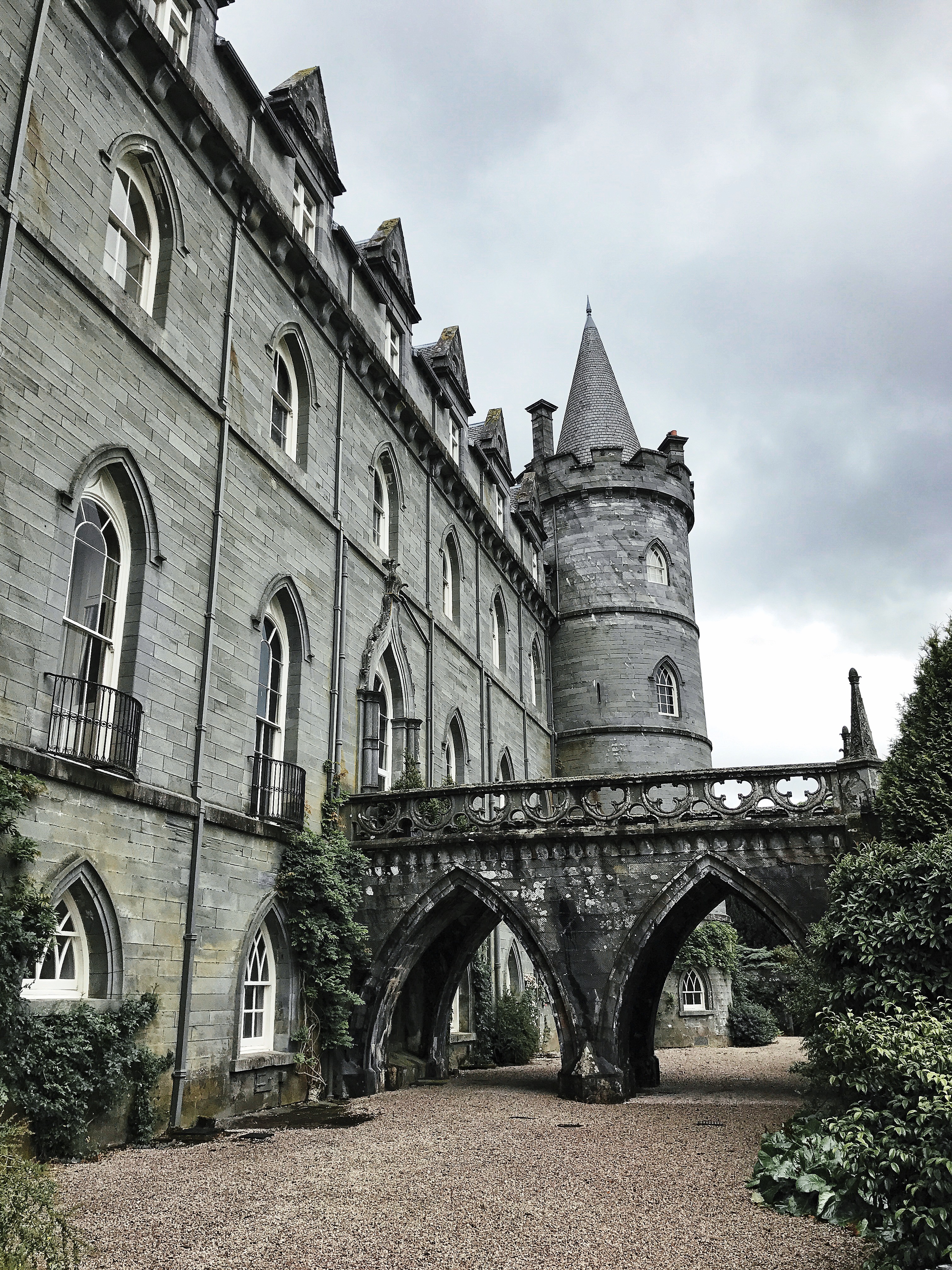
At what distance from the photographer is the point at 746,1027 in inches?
1148

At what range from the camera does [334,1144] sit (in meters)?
10.7

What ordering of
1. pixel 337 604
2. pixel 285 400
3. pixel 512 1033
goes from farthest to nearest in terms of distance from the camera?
1. pixel 512 1033
2. pixel 337 604
3. pixel 285 400

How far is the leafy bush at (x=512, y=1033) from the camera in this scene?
71.7ft

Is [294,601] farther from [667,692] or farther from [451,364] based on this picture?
[667,692]

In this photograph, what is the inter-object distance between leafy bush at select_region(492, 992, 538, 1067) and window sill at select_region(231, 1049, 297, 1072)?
8679mm

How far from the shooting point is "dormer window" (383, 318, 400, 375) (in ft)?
69.9

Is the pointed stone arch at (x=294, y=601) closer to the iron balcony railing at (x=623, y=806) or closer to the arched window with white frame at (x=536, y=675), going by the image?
the iron balcony railing at (x=623, y=806)

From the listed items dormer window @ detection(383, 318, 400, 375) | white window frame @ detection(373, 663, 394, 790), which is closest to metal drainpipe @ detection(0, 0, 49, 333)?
white window frame @ detection(373, 663, 394, 790)

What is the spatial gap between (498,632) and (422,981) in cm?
1185

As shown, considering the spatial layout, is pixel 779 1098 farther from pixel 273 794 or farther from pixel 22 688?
pixel 22 688

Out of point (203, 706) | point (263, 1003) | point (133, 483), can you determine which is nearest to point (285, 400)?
point (133, 483)

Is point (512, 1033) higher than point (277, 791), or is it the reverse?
point (277, 791)

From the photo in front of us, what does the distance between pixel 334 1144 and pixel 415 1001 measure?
765cm

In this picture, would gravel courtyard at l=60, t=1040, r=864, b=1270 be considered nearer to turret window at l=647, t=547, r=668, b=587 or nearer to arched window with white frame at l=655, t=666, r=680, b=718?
arched window with white frame at l=655, t=666, r=680, b=718
